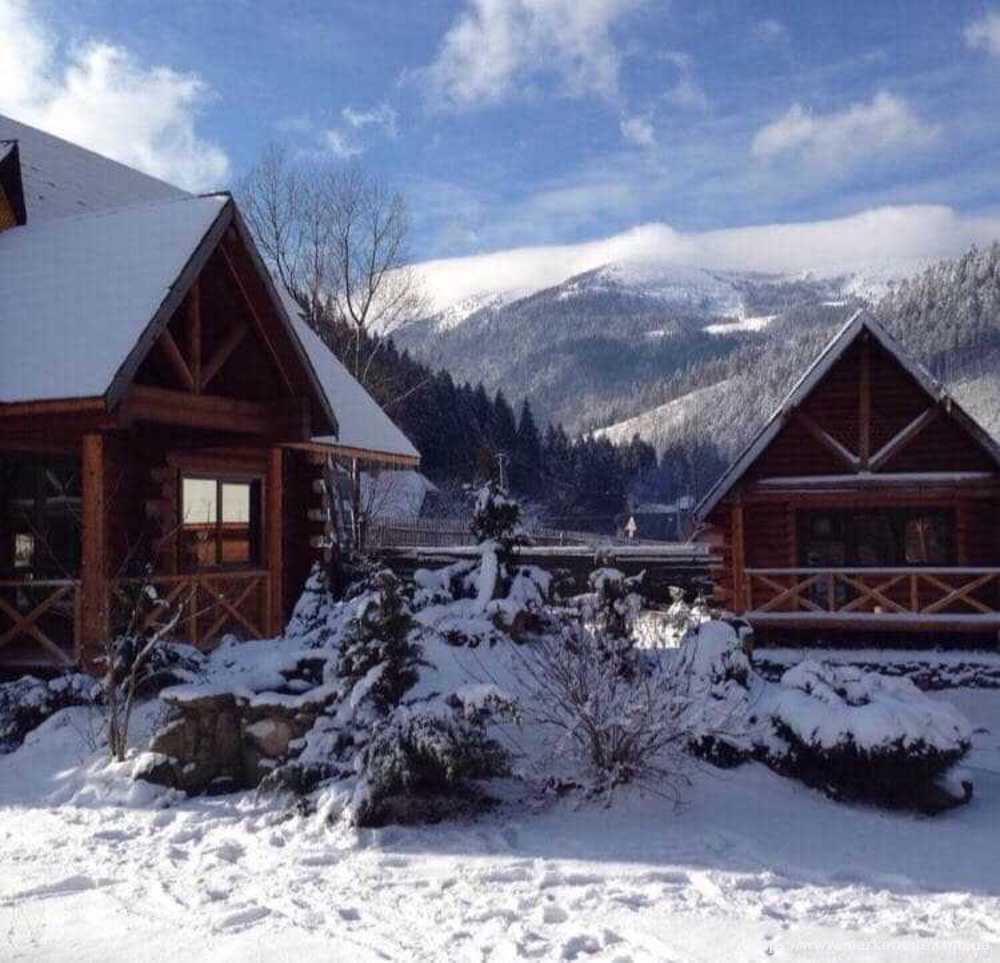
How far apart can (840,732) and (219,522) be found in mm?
9838

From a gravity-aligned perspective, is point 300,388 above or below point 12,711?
above

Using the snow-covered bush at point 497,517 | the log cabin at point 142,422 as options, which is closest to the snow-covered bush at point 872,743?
the snow-covered bush at point 497,517

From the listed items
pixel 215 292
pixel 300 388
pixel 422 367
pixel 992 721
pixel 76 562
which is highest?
pixel 422 367

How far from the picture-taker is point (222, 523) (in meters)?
15.9

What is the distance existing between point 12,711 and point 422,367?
2670 inches

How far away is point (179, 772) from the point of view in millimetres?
8945

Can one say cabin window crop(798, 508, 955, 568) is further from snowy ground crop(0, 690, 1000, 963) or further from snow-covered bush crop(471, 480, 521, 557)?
snowy ground crop(0, 690, 1000, 963)

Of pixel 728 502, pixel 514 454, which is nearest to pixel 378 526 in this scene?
pixel 728 502

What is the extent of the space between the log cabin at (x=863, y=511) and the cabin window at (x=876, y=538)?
0.02 meters

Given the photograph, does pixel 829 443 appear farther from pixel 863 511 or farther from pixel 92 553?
pixel 92 553

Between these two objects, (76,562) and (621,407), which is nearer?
(76,562)

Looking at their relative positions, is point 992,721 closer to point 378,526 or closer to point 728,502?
point 728,502

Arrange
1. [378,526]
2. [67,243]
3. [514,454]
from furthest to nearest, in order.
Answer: [514,454]
[378,526]
[67,243]

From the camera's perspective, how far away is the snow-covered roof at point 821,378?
1728cm
